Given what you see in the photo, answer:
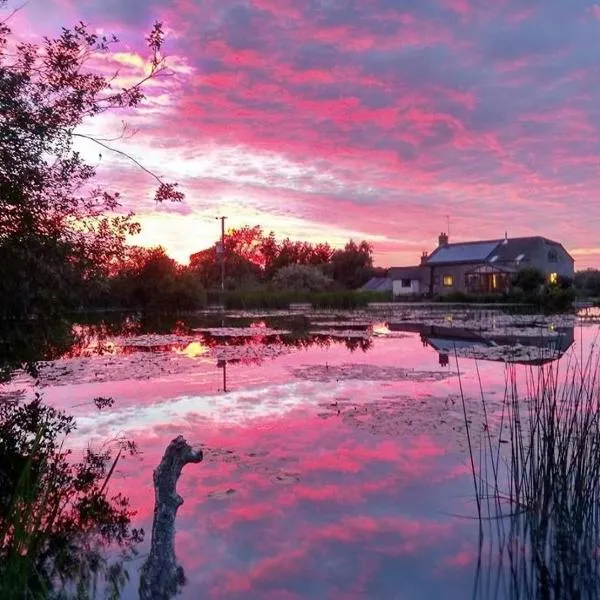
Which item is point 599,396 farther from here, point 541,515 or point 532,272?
point 532,272

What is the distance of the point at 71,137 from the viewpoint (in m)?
8.22

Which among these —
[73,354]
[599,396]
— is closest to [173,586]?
[599,396]

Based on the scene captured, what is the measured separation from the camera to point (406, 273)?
69.6 meters

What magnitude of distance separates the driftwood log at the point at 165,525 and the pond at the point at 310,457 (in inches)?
7.8

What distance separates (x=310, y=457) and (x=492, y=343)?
44.5 ft

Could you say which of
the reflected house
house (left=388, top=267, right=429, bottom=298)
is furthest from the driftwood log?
house (left=388, top=267, right=429, bottom=298)

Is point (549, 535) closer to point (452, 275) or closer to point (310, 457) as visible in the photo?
point (310, 457)

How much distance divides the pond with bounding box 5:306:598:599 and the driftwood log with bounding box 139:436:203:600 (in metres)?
0.20

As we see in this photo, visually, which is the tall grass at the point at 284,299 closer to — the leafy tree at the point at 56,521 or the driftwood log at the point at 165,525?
the leafy tree at the point at 56,521

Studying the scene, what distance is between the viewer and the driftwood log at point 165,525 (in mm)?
4398

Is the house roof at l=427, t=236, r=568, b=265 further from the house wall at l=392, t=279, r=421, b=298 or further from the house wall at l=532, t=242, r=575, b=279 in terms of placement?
the house wall at l=392, t=279, r=421, b=298

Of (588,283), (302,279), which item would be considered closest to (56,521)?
(302,279)

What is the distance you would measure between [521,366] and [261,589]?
11517 millimetres

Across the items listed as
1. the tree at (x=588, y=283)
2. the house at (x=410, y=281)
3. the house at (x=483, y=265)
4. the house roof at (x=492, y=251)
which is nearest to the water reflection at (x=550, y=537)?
the house at (x=483, y=265)
